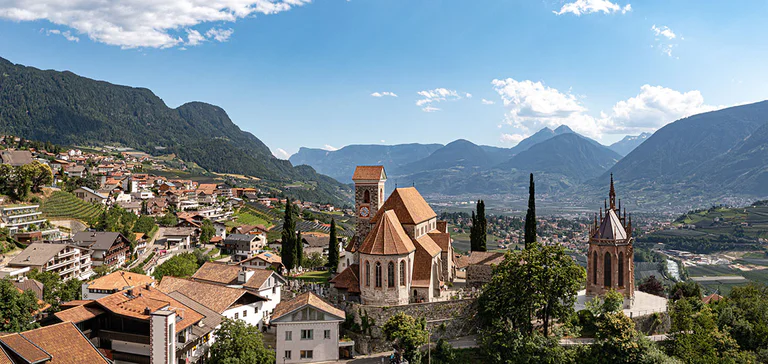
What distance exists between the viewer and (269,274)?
46.5 m

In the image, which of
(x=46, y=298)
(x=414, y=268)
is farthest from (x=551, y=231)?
(x=46, y=298)

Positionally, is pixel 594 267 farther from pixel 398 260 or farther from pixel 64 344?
pixel 64 344

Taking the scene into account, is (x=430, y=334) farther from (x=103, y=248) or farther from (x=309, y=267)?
(x=103, y=248)

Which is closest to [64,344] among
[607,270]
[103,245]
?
[103,245]

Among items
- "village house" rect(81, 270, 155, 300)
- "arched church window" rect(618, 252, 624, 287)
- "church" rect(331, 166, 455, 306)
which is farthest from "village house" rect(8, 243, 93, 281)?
"arched church window" rect(618, 252, 624, 287)

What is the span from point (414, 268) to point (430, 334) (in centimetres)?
596

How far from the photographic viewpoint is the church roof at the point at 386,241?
3975 cm

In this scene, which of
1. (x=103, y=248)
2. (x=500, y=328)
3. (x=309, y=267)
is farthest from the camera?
(x=309, y=267)

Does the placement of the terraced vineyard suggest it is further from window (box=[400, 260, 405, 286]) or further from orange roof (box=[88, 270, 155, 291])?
window (box=[400, 260, 405, 286])

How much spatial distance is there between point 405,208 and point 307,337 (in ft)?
49.9

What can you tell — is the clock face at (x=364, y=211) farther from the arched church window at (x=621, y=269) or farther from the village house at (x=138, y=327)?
the arched church window at (x=621, y=269)

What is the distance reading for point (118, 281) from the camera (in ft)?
152

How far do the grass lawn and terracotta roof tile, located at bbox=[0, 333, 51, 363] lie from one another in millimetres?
30313

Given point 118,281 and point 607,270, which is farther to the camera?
point 118,281
